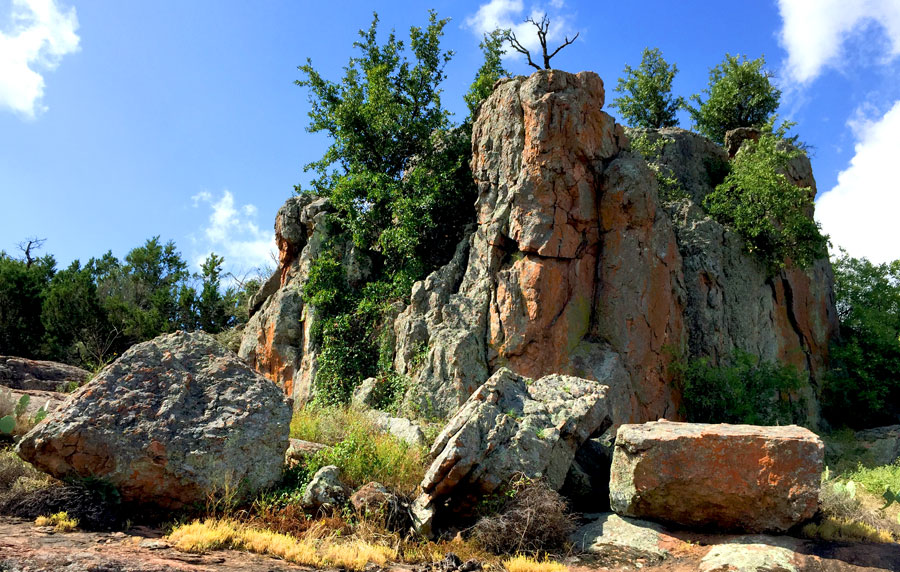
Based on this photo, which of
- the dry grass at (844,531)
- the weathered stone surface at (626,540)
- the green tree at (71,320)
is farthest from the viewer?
the green tree at (71,320)

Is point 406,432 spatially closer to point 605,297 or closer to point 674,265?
point 605,297

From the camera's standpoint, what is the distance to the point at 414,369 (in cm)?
1499

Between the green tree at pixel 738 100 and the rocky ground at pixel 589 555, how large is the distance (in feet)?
73.4

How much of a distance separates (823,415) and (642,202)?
38.9 feet

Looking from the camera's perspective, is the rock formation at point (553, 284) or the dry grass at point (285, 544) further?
the rock formation at point (553, 284)

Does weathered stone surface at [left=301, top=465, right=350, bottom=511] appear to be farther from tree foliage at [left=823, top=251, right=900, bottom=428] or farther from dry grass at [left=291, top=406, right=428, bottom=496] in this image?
tree foliage at [left=823, top=251, right=900, bottom=428]

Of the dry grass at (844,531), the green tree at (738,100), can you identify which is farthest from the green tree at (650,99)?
the dry grass at (844,531)

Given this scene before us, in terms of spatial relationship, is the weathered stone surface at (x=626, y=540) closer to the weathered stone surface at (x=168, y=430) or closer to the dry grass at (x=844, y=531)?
the dry grass at (x=844, y=531)

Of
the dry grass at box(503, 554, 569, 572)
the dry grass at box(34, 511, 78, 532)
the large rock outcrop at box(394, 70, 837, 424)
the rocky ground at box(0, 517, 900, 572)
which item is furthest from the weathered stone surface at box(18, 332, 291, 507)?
the large rock outcrop at box(394, 70, 837, 424)

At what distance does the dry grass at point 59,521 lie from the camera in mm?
7314

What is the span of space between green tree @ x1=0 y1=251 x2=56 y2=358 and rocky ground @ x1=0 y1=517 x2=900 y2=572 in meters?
21.9

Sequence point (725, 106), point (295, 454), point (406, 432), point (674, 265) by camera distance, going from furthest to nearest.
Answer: point (725, 106) → point (674, 265) → point (406, 432) → point (295, 454)

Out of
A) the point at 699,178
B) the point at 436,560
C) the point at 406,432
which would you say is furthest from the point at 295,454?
the point at 699,178

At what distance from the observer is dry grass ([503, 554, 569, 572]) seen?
7.36m
